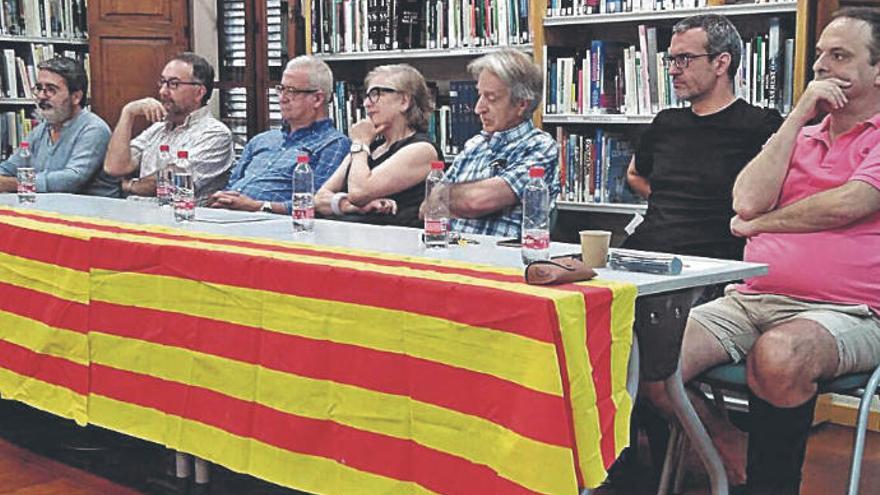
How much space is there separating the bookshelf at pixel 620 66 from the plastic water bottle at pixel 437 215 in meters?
1.30

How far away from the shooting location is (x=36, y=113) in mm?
5676

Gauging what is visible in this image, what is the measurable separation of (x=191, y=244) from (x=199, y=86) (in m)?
2.18

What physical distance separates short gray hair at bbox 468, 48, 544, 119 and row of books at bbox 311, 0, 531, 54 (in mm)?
964

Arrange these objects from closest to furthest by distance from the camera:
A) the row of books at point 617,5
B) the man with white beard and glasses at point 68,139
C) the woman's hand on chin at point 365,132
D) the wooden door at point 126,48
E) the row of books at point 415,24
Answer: the row of books at point 617,5
the woman's hand on chin at point 365,132
the row of books at point 415,24
the man with white beard and glasses at point 68,139
the wooden door at point 126,48

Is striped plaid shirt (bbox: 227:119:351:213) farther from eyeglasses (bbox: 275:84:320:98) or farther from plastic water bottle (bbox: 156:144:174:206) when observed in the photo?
plastic water bottle (bbox: 156:144:174:206)

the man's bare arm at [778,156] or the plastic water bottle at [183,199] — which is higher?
the man's bare arm at [778,156]

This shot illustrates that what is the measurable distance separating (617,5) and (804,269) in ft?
5.41

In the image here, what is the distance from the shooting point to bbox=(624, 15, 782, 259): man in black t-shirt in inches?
120

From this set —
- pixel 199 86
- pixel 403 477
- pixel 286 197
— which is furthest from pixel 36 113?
pixel 403 477

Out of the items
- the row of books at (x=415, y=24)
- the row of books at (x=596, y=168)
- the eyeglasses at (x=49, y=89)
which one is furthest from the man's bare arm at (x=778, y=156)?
the eyeglasses at (x=49, y=89)

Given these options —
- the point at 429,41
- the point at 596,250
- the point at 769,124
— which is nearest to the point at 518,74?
the point at 769,124

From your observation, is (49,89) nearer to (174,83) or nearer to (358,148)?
(174,83)

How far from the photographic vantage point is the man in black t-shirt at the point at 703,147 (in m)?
3.06

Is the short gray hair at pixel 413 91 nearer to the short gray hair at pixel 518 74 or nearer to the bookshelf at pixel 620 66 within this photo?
the short gray hair at pixel 518 74
